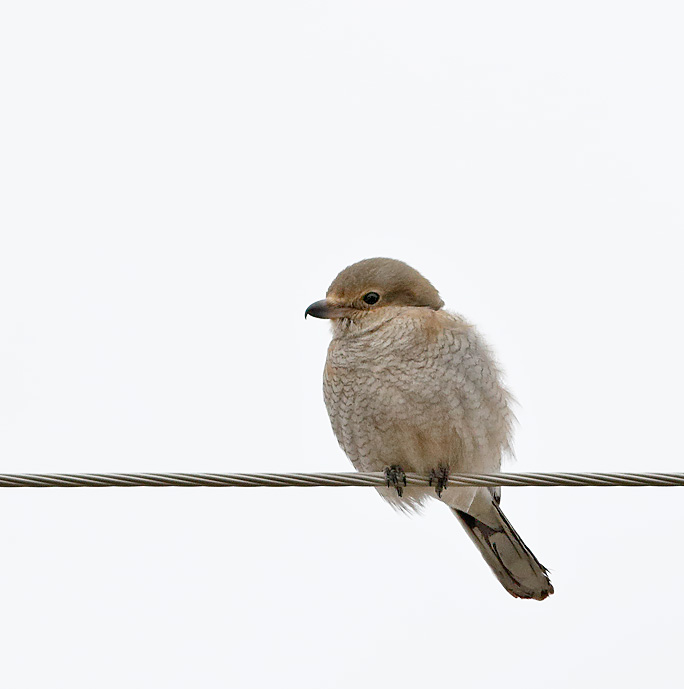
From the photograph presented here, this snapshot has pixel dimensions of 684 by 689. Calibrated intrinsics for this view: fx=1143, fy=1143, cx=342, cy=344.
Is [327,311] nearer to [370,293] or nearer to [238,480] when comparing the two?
[370,293]

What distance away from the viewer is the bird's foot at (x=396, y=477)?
5422mm

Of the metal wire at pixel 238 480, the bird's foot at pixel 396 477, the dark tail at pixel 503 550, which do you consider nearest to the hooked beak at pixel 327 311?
the bird's foot at pixel 396 477

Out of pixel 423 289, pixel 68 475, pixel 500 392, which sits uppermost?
pixel 423 289

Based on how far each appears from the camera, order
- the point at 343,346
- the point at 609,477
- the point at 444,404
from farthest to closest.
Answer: the point at 343,346 < the point at 444,404 < the point at 609,477

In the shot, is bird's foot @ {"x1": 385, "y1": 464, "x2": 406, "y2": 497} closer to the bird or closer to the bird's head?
the bird

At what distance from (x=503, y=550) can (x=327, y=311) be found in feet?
5.11

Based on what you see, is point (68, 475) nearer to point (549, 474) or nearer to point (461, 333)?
point (549, 474)

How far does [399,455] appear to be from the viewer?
543 cm

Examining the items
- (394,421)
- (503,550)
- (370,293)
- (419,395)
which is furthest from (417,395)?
(503,550)

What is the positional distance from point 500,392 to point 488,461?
0.35 m

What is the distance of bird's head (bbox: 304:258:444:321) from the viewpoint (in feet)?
18.8

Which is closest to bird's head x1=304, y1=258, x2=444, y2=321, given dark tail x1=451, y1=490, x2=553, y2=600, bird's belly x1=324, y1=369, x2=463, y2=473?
bird's belly x1=324, y1=369, x2=463, y2=473

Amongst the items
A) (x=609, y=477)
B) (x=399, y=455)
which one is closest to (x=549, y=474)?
(x=609, y=477)

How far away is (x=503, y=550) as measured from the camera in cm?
597
